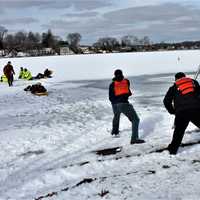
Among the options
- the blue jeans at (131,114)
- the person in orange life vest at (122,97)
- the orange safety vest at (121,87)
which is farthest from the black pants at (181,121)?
the orange safety vest at (121,87)

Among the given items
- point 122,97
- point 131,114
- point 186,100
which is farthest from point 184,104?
point 122,97

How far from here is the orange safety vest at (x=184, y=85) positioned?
794cm

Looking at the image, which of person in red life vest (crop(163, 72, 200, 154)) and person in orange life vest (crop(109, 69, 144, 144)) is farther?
person in orange life vest (crop(109, 69, 144, 144))

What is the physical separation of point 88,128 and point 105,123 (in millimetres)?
824

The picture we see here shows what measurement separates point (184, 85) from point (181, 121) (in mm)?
643

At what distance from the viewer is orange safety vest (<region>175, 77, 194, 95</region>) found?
7.94 metres

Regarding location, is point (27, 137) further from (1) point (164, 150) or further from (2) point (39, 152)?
(1) point (164, 150)

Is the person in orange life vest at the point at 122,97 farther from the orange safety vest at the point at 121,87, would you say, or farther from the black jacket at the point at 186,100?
the black jacket at the point at 186,100

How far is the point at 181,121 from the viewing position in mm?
7969

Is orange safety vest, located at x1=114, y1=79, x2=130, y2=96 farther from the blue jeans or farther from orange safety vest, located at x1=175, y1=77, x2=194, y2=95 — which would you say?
orange safety vest, located at x1=175, y1=77, x2=194, y2=95

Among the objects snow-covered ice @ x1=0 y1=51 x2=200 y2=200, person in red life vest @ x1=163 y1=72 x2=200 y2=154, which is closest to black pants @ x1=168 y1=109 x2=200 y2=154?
person in red life vest @ x1=163 y1=72 x2=200 y2=154

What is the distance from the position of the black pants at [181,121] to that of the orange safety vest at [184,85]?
0.36 m

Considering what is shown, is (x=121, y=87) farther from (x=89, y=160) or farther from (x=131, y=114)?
(x=89, y=160)

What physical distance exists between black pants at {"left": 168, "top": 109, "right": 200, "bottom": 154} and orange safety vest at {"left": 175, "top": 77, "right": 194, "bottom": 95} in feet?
1.17
